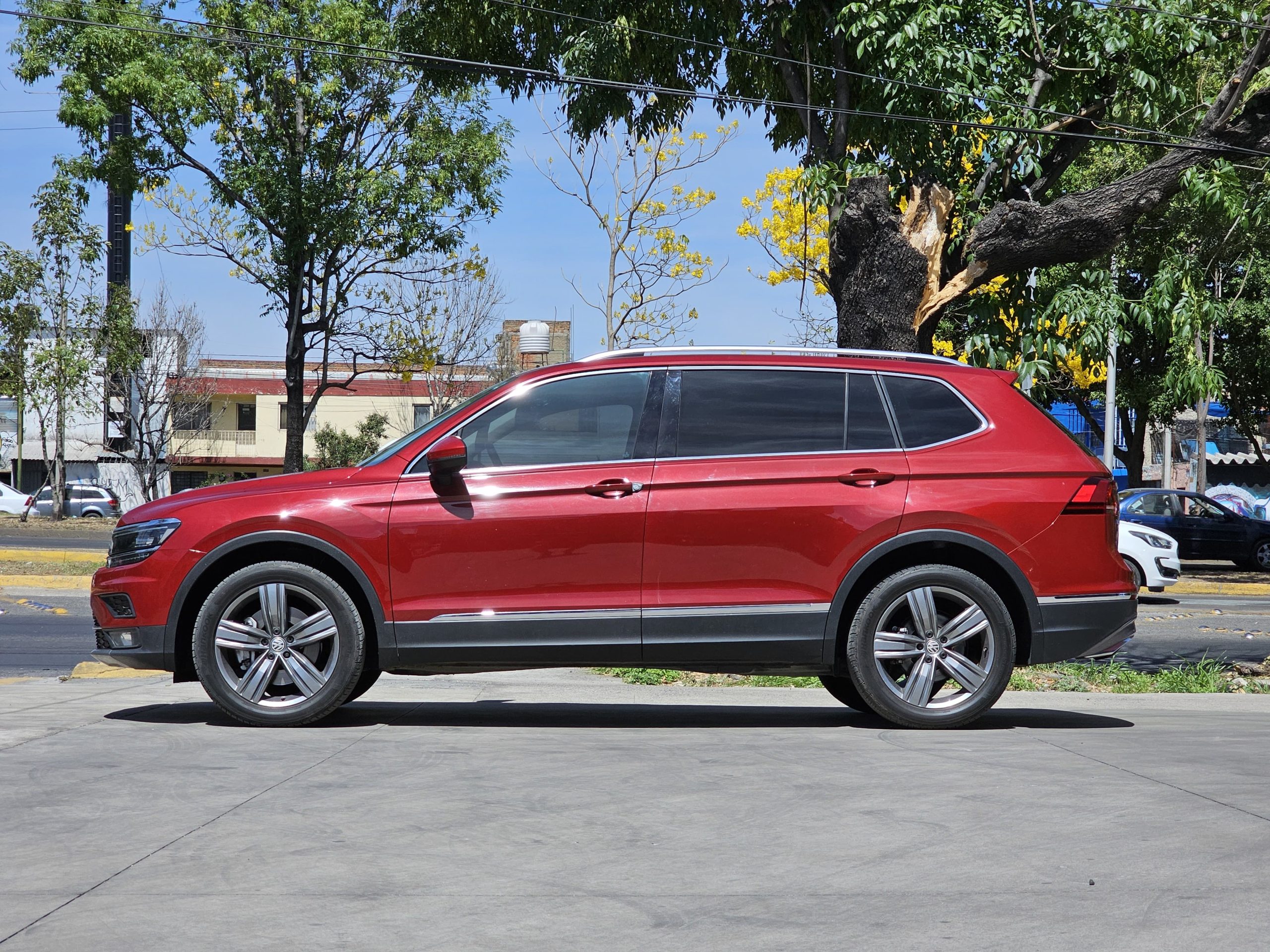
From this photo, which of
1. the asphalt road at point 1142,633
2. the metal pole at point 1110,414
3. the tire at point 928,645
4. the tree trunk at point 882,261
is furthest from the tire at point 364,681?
the metal pole at point 1110,414

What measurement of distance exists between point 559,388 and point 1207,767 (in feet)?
10.9

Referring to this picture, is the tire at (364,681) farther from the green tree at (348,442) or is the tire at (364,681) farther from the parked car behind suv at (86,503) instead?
the green tree at (348,442)

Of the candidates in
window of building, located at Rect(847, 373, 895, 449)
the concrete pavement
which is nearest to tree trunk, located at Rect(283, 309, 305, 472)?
the concrete pavement

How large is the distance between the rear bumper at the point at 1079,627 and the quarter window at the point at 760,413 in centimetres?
130

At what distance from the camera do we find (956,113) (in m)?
9.95

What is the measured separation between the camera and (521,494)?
622cm

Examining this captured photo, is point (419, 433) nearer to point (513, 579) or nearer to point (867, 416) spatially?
point (513, 579)

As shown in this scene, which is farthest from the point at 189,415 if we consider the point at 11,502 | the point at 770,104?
the point at 770,104

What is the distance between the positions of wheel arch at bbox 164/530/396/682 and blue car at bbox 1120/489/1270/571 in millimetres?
21616

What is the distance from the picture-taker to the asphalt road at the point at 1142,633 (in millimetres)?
10617

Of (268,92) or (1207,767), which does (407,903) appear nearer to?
(1207,767)

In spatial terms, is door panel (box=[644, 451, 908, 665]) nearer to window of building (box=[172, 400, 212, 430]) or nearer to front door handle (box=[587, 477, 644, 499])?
front door handle (box=[587, 477, 644, 499])

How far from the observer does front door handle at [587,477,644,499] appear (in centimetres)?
623

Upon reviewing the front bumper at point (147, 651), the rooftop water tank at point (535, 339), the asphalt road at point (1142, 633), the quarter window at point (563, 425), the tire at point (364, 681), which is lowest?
the asphalt road at point (1142, 633)
